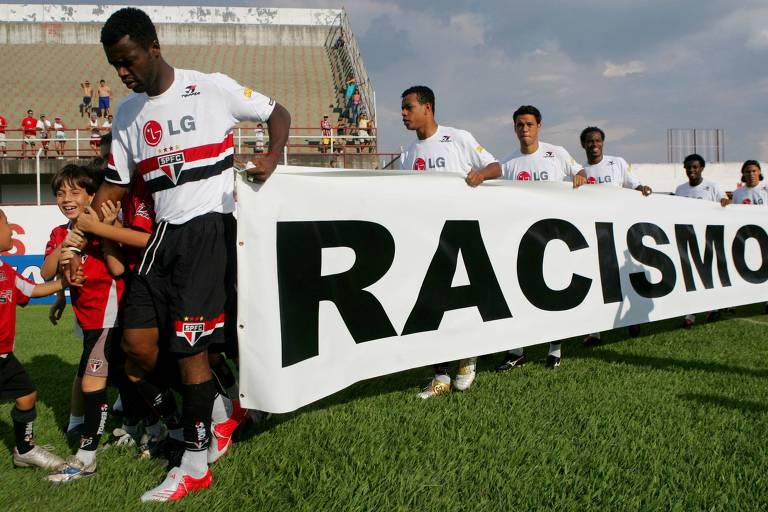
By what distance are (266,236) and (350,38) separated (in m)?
36.2

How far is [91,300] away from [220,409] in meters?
0.92

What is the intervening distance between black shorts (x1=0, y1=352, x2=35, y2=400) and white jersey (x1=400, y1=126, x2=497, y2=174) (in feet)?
10.2

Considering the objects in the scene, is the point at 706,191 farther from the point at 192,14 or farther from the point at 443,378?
the point at 192,14

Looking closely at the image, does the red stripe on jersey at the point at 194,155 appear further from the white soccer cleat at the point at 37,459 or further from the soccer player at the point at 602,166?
the soccer player at the point at 602,166

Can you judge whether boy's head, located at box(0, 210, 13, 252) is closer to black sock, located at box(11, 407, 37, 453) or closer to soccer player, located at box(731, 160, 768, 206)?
black sock, located at box(11, 407, 37, 453)

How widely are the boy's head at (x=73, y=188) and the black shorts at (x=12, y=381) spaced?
853 millimetres

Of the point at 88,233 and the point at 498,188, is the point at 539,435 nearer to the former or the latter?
the point at 498,188

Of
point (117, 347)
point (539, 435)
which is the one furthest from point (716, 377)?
point (117, 347)

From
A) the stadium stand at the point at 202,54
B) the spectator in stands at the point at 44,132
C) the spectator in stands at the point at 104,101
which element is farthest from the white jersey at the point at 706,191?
the spectator in stands at the point at 104,101

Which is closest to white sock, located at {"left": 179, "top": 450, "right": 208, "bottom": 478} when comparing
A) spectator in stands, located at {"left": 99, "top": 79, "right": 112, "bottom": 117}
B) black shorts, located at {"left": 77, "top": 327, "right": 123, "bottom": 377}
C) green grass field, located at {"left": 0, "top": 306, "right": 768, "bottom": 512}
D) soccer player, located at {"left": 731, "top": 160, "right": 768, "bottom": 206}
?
green grass field, located at {"left": 0, "top": 306, "right": 768, "bottom": 512}

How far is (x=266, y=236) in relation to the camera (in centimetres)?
323

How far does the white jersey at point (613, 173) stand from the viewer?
21.8 feet

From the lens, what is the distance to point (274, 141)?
3059mm

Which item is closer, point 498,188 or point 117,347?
point 117,347
